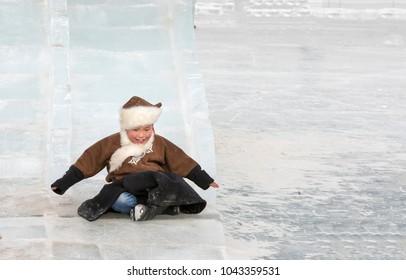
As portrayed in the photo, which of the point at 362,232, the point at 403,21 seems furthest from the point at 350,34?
the point at 362,232

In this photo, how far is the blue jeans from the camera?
6926 mm

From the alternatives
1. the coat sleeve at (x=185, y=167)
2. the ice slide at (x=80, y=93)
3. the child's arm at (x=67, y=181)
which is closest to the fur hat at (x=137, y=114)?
the coat sleeve at (x=185, y=167)

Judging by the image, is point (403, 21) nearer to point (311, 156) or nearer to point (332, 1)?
point (332, 1)

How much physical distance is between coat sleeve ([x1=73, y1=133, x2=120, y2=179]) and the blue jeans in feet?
0.74

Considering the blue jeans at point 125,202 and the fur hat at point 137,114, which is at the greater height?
the fur hat at point 137,114

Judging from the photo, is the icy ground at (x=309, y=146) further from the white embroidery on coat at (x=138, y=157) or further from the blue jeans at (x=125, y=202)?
the white embroidery on coat at (x=138, y=157)

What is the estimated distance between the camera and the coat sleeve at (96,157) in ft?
22.7

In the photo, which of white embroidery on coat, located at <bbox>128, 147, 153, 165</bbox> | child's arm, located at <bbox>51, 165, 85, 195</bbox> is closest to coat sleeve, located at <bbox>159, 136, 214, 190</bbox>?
white embroidery on coat, located at <bbox>128, 147, 153, 165</bbox>

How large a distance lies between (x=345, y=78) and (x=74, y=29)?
667 cm

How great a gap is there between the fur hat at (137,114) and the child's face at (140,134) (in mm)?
31

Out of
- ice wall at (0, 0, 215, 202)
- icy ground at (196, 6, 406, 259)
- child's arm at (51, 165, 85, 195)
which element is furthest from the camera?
ice wall at (0, 0, 215, 202)

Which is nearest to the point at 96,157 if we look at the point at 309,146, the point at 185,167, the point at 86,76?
the point at 185,167

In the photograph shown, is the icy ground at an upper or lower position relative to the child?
lower

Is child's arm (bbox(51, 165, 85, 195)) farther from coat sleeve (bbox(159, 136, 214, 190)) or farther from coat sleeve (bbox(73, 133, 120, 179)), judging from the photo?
coat sleeve (bbox(159, 136, 214, 190))
